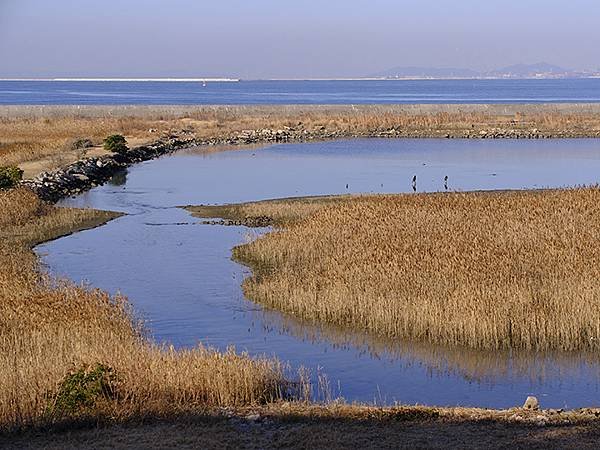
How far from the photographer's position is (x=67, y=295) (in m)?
17.9

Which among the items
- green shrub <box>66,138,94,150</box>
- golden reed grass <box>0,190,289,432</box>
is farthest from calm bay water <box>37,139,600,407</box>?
green shrub <box>66,138,94,150</box>

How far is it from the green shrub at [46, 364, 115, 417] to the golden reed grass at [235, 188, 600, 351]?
23.5ft

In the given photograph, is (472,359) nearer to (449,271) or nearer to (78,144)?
(449,271)

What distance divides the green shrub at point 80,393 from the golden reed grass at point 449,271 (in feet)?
23.5

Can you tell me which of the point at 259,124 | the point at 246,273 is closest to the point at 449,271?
the point at 246,273

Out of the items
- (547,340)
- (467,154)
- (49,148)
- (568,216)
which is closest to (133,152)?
(49,148)

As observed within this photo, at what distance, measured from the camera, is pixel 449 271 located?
19.4 meters

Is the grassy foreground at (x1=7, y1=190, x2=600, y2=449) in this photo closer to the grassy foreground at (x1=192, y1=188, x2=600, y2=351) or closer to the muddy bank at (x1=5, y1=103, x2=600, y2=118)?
the grassy foreground at (x1=192, y1=188, x2=600, y2=351)

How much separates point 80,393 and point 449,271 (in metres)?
9.93

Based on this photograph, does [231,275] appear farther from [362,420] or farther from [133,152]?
[133,152]

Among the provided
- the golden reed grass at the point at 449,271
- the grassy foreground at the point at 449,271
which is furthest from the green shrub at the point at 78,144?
the golden reed grass at the point at 449,271

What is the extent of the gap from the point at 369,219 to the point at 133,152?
3420 centimetres

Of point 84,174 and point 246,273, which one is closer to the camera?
point 246,273

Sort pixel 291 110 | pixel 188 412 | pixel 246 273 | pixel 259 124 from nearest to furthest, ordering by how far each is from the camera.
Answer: pixel 188 412 < pixel 246 273 < pixel 259 124 < pixel 291 110
